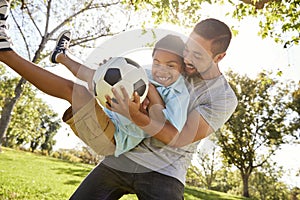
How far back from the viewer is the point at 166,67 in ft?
8.11

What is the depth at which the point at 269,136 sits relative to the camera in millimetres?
25766

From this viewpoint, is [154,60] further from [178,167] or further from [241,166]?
[241,166]

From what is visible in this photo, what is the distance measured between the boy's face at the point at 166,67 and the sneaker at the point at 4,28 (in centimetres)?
97

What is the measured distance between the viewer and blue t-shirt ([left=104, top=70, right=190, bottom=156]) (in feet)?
7.59

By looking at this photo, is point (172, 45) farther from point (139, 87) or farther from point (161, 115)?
point (161, 115)

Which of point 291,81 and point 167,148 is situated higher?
point 291,81

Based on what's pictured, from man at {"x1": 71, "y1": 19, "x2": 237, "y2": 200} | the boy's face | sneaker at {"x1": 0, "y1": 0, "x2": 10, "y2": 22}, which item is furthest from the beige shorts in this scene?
sneaker at {"x1": 0, "y1": 0, "x2": 10, "y2": 22}

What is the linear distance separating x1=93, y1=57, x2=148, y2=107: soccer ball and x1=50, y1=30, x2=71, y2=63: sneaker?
0.56 metres

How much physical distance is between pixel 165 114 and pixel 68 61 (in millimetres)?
889

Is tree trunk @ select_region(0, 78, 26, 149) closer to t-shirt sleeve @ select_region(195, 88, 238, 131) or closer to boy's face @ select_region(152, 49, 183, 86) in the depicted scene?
boy's face @ select_region(152, 49, 183, 86)

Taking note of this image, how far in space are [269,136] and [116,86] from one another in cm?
2515

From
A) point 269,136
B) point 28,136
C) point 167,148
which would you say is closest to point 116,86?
point 167,148

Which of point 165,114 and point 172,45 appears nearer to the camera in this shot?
point 165,114

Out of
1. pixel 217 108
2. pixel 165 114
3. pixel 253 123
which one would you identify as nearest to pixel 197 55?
pixel 217 108
